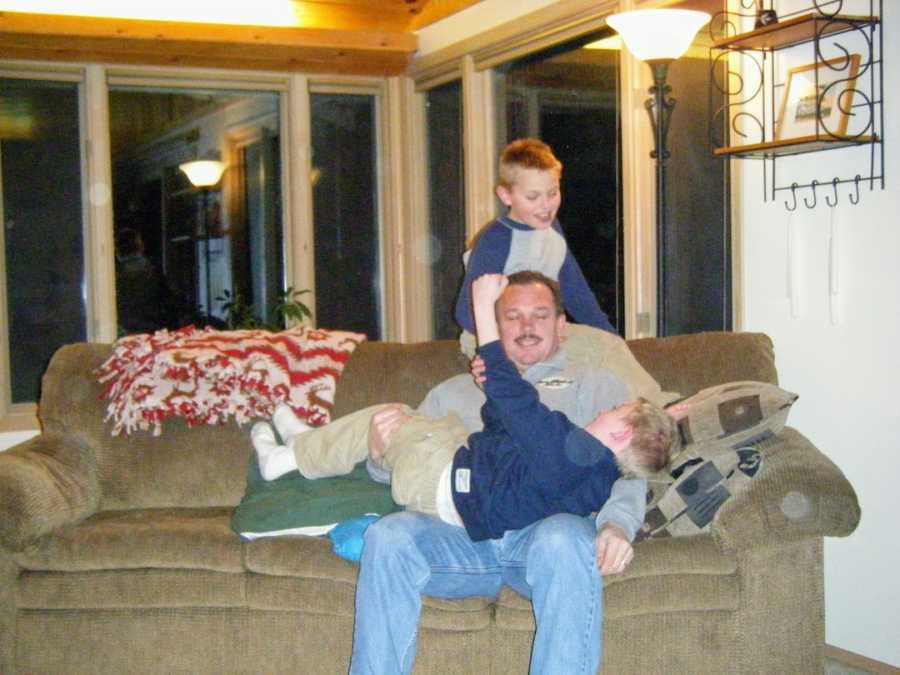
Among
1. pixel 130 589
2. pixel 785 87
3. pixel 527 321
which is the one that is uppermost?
pixel 785 87

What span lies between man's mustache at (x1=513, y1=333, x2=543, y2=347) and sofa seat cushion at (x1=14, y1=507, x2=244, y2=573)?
91cm

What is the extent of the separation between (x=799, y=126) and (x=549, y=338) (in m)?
1.03

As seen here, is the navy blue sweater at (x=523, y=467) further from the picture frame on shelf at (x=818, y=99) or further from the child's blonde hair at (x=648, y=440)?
the picture frame on shelf at (x=818, y=99)

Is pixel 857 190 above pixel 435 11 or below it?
below

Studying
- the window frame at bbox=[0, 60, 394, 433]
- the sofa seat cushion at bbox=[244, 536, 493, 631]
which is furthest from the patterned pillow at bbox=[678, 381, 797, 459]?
the window frame at bbox=[0, 60, 394, 433]

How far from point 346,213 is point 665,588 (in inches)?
134

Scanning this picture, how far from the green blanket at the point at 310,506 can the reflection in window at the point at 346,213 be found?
2.59m

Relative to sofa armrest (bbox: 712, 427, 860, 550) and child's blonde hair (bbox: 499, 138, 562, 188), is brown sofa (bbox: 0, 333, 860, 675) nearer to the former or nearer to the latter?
sofa armrest (bbox: 712, 427, 860, 550)

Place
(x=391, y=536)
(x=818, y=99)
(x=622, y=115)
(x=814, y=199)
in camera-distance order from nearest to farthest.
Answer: (x=391, y=536)
(x=818, y=99)
(x=814, y=199)
(x=622, y=115)

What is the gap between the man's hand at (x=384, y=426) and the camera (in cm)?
273

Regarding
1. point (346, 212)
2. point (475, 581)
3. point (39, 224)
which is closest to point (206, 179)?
point (346, 212)

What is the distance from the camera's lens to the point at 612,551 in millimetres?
2279

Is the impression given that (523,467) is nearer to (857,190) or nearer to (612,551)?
(612,551)

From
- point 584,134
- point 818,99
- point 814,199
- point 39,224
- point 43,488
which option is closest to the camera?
point 43,488
